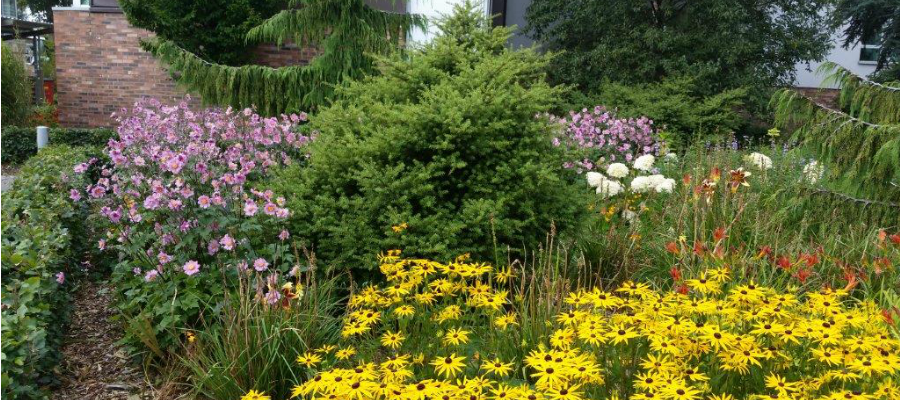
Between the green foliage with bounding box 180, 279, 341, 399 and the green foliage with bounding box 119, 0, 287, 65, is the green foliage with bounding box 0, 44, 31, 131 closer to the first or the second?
the green foliage with bounding box 119, 0, 287, 65

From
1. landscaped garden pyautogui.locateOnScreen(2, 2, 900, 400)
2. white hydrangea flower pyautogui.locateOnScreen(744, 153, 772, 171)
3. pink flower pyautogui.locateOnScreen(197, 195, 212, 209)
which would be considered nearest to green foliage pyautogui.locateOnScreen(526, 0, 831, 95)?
white hydrangea flower pyautogui.locateOnScreen(744, 153, 772, 171)

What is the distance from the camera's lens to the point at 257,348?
3090mm

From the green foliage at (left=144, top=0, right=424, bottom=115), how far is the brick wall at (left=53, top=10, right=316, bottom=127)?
437 cm

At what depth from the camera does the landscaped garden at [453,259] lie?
232cm

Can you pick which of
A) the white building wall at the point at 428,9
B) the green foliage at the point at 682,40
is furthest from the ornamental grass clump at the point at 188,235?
the green foliage at the point at 682,40

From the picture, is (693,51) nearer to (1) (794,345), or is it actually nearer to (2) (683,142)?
(2) (683,142)

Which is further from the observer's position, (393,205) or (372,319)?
(393,205)

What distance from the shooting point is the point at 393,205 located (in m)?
3.94

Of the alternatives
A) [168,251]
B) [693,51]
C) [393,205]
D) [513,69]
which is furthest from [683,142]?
[168,251]

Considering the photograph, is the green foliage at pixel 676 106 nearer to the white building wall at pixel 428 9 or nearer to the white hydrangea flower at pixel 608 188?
the white building wall at pixel 428 9

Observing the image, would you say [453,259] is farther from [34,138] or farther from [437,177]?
[34,138]

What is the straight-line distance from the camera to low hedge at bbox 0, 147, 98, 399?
248cm

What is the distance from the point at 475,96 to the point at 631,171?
129 inches

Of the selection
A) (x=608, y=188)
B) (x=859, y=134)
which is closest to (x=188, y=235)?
(x=608, y=188)
